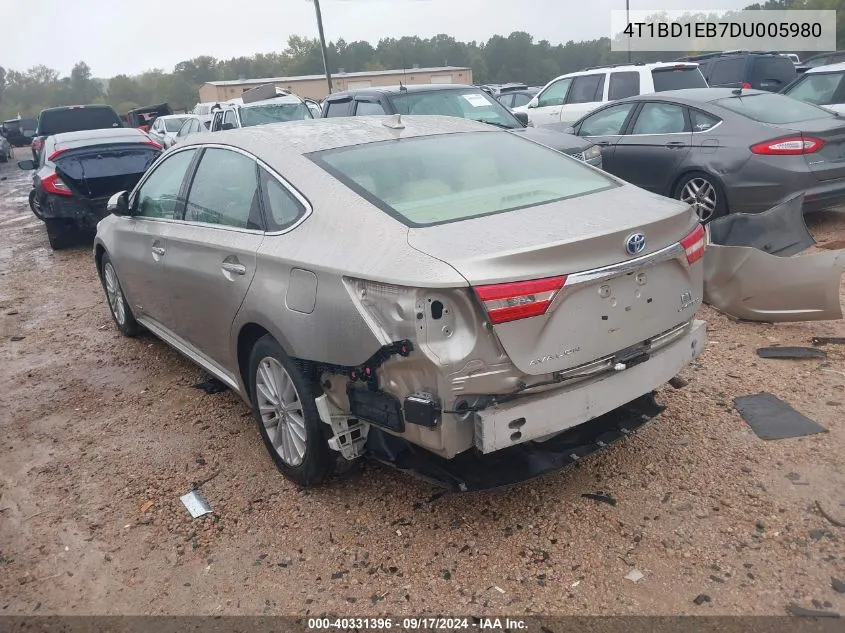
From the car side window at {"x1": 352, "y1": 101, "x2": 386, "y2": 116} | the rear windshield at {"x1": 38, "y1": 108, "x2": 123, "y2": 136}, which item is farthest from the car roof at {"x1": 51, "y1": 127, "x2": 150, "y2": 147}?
the rear windshield at {"x1": 38, "y1": 108, "x2": 123, "y2": 136}

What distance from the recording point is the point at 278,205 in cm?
341

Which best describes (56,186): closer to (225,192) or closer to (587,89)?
(225,192)

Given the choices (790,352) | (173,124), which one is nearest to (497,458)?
(790,352)

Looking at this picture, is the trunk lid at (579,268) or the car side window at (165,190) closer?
the trunk lid at (579,268)

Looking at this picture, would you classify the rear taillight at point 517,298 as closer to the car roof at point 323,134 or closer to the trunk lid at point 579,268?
the trunk lid at point 579,268

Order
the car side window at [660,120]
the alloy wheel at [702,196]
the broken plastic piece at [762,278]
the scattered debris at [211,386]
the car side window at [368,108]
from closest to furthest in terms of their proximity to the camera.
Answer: the broken plastic piece at [762,278] → the scattered debris at [211,386] → the alloy wheel at [702,196] → the car side window at [660,120] → the car side window at [368,108]

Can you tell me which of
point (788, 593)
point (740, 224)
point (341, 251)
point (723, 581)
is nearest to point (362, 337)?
point (341, 251)

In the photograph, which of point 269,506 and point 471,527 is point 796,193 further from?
point 269,506

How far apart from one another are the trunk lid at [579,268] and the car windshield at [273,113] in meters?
11.4

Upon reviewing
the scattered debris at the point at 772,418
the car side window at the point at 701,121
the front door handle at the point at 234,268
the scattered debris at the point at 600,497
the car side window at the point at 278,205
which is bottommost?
the scattered debris at the point at 772,418

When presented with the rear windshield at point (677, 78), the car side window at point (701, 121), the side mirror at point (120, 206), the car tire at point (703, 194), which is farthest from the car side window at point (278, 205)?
the rear windshield at point (677, 78)

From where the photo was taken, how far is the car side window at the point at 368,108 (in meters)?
8.90

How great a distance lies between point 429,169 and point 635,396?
1445 millimetres

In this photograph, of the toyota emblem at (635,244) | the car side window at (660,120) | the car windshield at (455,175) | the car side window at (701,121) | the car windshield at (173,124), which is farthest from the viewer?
the car windshield at (173,124)
